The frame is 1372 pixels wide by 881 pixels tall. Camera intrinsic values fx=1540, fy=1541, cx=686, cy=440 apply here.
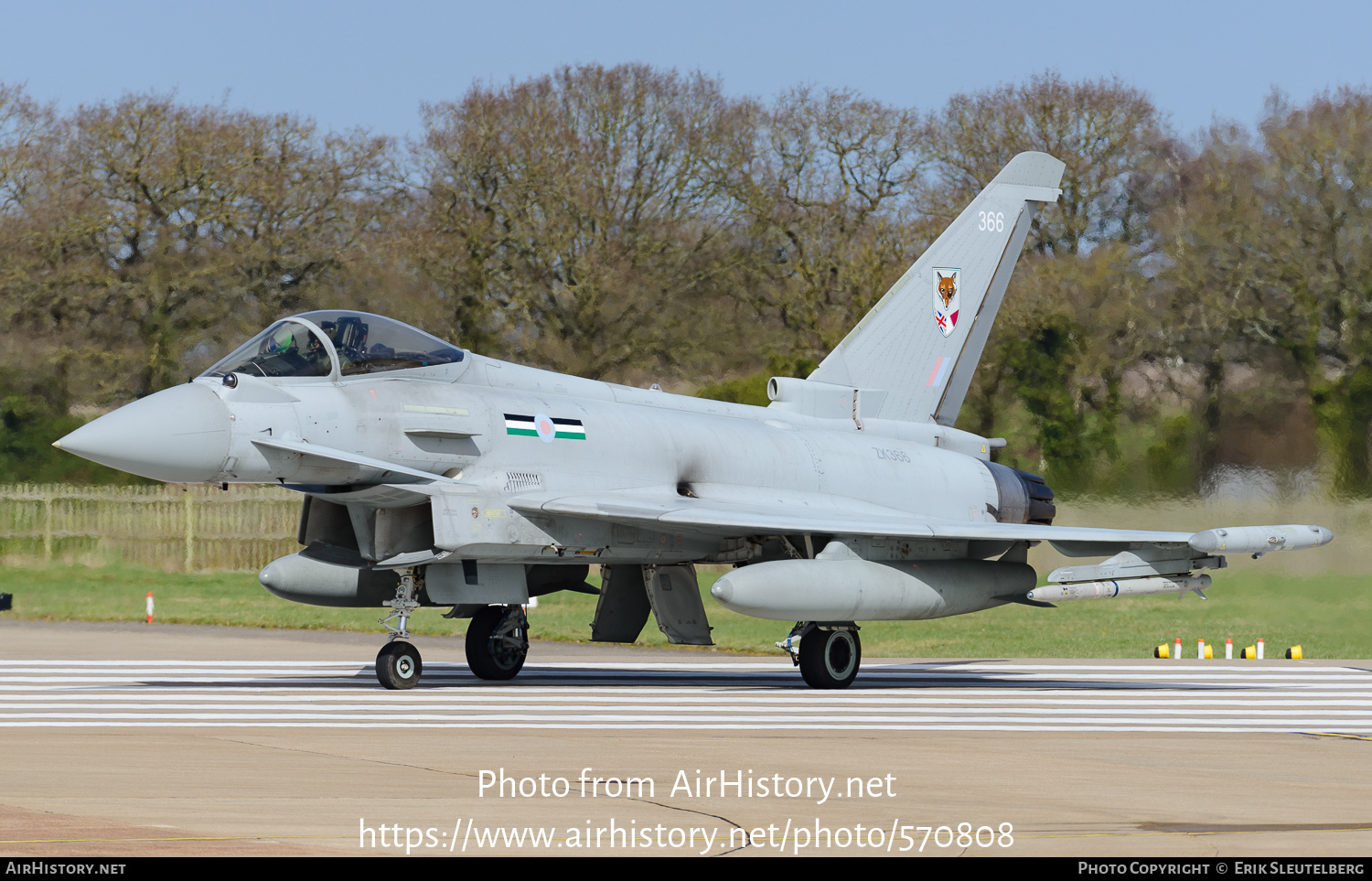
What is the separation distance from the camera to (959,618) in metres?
25.5

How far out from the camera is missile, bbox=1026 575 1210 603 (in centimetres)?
1377

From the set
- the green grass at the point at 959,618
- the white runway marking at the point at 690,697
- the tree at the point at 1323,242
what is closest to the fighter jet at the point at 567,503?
the white runway marking at the point at 690,697

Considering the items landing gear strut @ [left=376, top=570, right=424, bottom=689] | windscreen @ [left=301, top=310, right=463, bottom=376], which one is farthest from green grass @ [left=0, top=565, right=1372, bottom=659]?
windscreen @ [left=301, top=310, right=463, bottom=376]

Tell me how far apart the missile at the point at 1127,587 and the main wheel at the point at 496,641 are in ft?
16.3

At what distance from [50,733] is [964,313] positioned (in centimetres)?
1138

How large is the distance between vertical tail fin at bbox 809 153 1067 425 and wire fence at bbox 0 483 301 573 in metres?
16.0

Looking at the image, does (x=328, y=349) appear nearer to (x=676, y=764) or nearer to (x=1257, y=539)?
(x=676, y=764)

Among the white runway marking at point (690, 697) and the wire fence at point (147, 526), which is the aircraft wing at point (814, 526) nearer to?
the white runway marking at point (690, 697)

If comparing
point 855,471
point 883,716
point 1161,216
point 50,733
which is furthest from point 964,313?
point 1161,216

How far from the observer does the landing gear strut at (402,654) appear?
1311 centimetres

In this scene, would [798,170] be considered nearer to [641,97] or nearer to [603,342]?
[641,97]

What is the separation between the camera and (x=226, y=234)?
35688 mm

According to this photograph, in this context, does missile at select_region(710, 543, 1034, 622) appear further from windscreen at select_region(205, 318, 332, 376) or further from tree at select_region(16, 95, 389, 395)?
tree at select_region(16, 95, 389, 395)

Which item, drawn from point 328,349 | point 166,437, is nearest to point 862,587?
point 328,349
